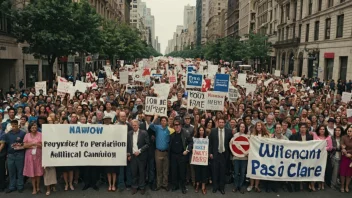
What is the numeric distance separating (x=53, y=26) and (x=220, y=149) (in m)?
19.1

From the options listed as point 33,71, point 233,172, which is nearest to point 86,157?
point 233,172

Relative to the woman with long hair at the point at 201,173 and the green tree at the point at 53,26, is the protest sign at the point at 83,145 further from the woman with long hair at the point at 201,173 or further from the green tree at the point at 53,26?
the green tree at the point at 53,26

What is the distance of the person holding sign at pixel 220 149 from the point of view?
8.54 meters

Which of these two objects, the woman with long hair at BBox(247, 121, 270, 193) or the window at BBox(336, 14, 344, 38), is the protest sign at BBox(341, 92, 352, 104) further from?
the window at BBox(336, 14, 344, 38)

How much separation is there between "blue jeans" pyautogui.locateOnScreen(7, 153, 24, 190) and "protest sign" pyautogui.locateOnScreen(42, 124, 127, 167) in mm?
604

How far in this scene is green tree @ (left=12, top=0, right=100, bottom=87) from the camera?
23.0 m

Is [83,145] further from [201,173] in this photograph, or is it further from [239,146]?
[239,146]

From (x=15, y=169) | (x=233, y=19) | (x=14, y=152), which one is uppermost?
(x=233, y=19)

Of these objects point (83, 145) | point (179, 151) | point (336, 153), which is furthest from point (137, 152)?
point (336, 153)

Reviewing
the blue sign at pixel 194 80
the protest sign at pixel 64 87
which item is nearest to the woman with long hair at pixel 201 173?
the blue sign at pixel 194 80

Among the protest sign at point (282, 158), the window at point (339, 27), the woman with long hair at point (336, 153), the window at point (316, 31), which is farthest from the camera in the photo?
the window at point (316, 31)

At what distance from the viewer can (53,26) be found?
78.6ft

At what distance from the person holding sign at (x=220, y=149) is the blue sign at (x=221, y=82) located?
6326 millimetres

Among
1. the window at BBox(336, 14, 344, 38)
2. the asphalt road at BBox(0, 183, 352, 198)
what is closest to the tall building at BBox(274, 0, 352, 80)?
the window at BBox(336, 14, 344, 38)
